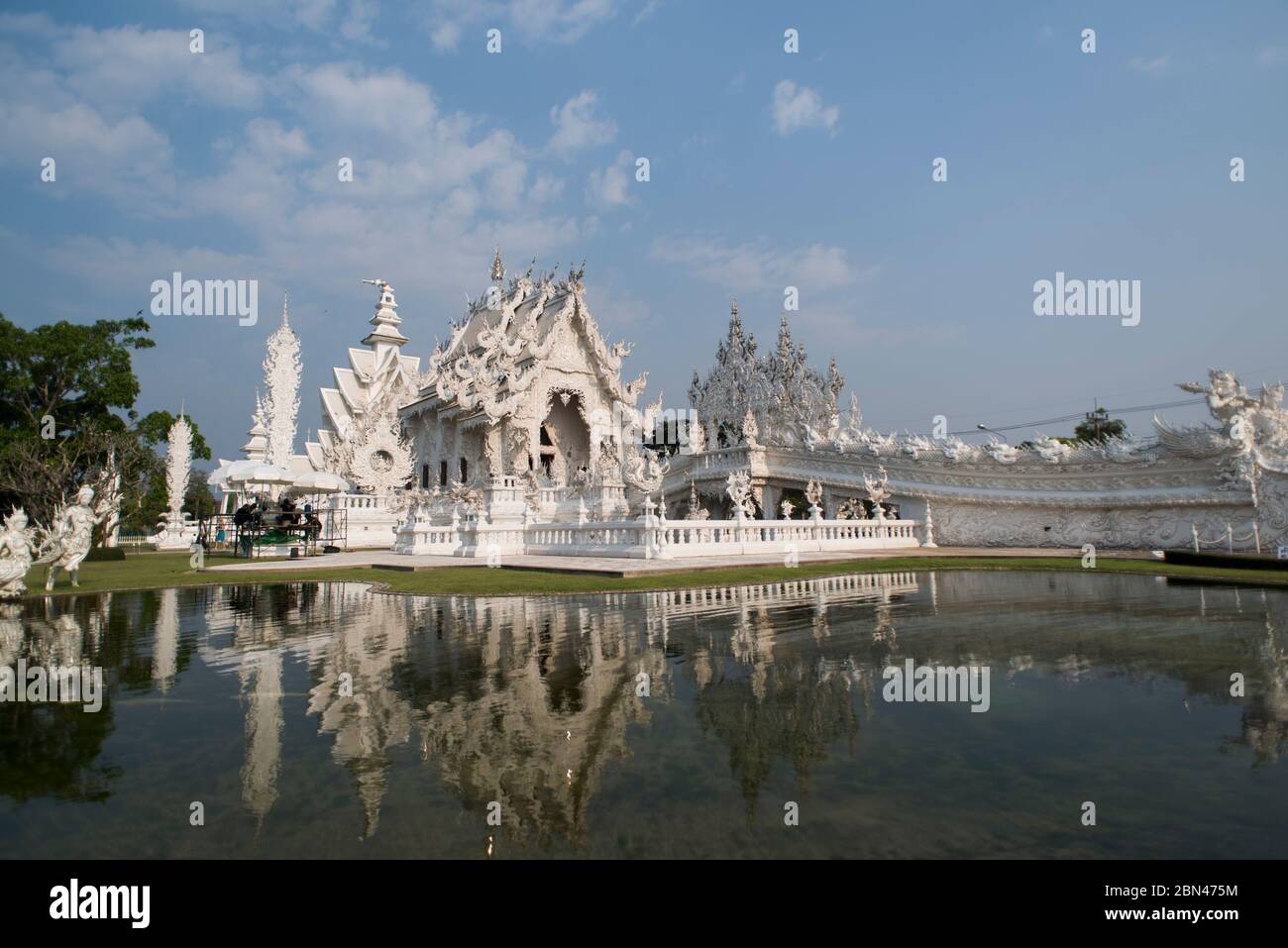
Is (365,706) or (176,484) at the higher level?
(176,484)

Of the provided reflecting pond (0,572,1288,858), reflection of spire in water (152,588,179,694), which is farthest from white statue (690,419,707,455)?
reflecting pond (0,572,1288,858)

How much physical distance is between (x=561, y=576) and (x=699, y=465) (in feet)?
65.9

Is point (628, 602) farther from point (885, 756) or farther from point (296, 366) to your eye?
point (296, 366)

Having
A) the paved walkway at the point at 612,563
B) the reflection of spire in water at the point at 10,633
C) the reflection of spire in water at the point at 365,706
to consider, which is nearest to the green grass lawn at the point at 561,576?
the paved walkway at the point at 612,563

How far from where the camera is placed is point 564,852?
2672 millimetres

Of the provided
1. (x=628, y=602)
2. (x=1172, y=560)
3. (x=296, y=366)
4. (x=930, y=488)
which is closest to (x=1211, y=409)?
(x=1172, y=560)

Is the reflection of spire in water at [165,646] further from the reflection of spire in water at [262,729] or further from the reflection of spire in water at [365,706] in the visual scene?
the reflection of spire in water at [365,706]

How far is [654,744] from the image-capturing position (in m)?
3.82

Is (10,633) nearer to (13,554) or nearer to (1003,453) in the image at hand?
(13,554)

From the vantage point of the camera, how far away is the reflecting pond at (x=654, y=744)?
277 cm

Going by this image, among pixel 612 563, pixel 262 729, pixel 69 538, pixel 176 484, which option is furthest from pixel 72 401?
pixel 262 729

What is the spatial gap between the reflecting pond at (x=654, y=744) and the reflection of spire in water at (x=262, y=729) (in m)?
0.03

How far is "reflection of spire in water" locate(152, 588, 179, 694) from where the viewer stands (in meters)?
5.55
